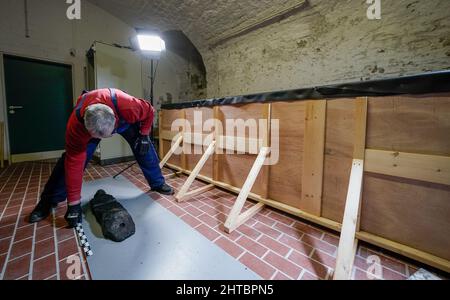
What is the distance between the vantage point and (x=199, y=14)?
3.48m

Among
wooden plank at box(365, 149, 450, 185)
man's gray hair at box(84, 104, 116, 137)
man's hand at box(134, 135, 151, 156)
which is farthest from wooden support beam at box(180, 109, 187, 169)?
wooden plank at box(365, 149, 450, 185)

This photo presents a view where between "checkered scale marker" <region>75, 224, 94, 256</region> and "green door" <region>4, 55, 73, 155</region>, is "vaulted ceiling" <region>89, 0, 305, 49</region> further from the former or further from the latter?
"checkered scale marker" <region>75, 224, 94, 256</region>

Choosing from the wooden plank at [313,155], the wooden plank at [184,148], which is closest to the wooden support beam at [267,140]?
the wooden plank at [313,155]

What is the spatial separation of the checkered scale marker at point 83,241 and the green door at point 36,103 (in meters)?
3.47

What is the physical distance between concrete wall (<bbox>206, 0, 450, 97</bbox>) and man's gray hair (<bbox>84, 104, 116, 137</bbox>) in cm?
268

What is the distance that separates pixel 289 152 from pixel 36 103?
4661 millimetres

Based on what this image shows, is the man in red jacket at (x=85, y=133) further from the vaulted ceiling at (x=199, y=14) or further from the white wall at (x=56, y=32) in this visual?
the white wall at (x=56, y=32)

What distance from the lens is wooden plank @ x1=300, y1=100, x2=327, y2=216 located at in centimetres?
139

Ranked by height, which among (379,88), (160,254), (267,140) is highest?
(379,88)

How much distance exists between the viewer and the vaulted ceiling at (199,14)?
299cm

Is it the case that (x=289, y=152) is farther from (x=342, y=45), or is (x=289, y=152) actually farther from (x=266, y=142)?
(x=342, y=45)

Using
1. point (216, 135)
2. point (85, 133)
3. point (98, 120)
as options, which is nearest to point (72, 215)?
point (85, 133)
